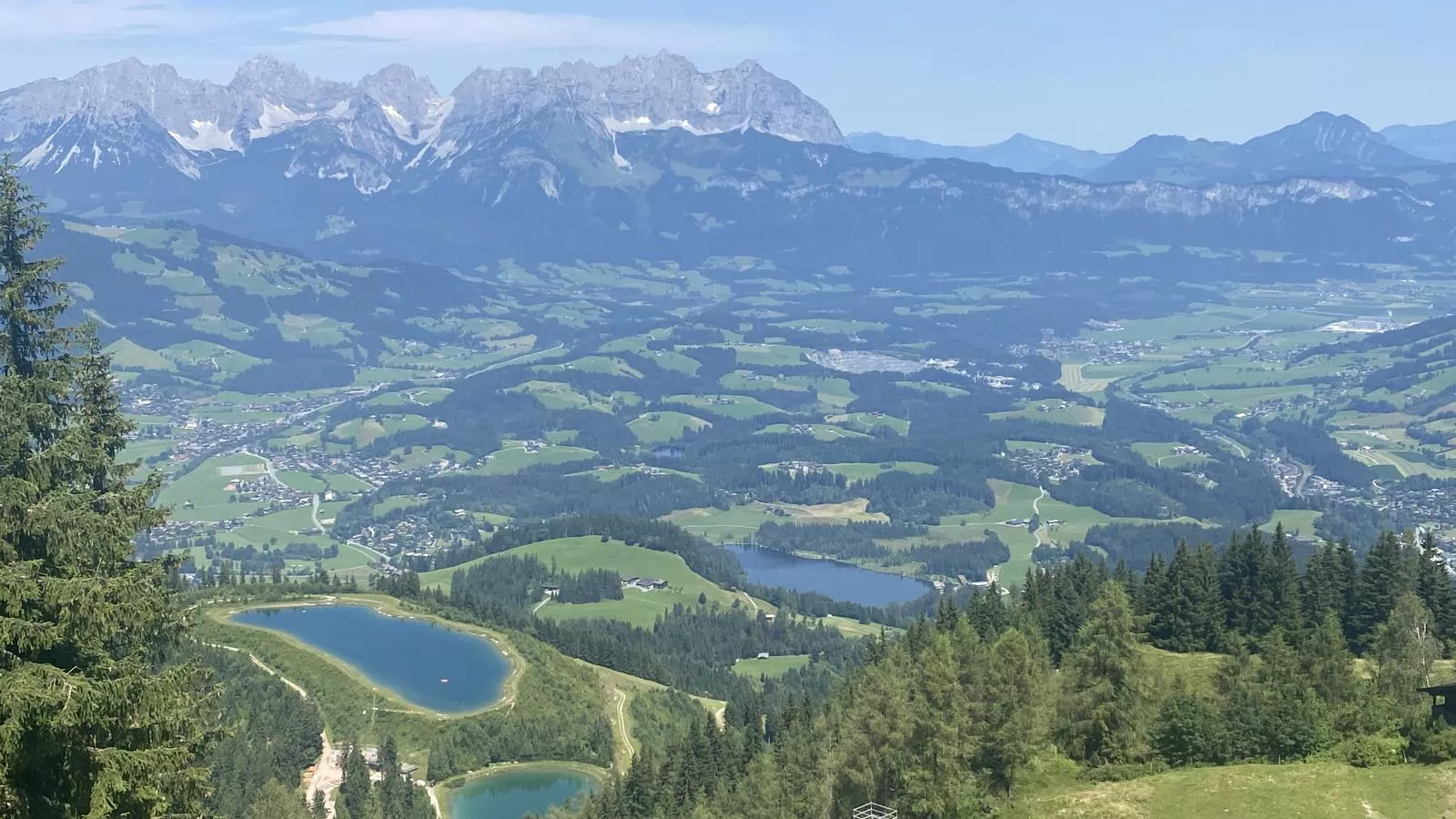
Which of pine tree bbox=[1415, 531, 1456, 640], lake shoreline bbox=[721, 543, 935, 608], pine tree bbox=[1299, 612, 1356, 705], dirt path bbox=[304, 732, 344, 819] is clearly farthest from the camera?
lake shoreline bbox=[721, 543, 935, 608]

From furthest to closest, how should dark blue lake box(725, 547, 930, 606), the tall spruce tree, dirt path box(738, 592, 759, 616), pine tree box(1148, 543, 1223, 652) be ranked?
1. dark blue lake box(725, 547, 930, 606)
2. dirt path box(738, 592, 759, 616)
3. pine tree box(1148, 543, 1223, 652)
4. the tall spruce tree

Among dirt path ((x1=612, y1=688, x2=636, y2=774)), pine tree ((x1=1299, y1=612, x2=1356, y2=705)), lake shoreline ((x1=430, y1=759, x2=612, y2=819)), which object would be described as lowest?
dirt path ((x1=612, y1=688, x2=636, y2=774))

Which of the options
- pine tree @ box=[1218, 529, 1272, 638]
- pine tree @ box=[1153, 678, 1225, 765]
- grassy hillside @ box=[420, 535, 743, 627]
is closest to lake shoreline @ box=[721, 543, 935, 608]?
grassy hillside @ box=[420, 535, 743, 627]

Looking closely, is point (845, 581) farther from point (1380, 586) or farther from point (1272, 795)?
point (1272, 795)

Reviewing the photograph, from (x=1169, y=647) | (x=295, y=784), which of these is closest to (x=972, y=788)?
(x=1169, y=647)

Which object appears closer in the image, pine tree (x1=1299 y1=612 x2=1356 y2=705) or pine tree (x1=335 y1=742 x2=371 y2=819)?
pine tree (x1=1299 y1=612 x2=1356 y2=705)

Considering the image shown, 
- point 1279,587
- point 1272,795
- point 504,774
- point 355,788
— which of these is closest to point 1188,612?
point 1279,587

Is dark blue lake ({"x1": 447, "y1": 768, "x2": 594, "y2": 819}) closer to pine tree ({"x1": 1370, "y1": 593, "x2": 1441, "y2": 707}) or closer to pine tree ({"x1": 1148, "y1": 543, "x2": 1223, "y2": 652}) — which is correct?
pine tree ({"x1": 1148, "y1": 543, "x2": 1223, "y2": 652})
